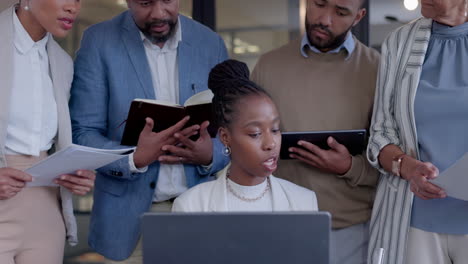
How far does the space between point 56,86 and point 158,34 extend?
1.54 ft

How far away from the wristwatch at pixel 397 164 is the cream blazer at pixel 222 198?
11.2 inches

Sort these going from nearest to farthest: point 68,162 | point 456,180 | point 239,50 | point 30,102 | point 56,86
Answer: point 456,180 < point 68,162 < point 30,102 < point 56,86 < point 239,50

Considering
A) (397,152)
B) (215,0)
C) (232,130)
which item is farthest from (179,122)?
(215,0)

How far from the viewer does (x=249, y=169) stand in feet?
6.78

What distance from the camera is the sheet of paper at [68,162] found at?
1.92 meters

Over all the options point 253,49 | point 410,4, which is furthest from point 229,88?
point 410,4

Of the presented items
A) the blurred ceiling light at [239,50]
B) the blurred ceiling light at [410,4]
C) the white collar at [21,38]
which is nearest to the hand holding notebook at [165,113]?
the white collar at [21,38]

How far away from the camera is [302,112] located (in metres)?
2.43

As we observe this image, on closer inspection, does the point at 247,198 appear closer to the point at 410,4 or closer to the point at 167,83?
the point at 167,83

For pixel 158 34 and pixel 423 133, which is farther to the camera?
pixel 158 34

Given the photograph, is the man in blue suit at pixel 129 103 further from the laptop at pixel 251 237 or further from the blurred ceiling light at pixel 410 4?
the blurred ceiling light at pixel 410 4

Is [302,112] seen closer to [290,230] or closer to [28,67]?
[28,67]

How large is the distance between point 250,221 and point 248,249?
0.05 metres

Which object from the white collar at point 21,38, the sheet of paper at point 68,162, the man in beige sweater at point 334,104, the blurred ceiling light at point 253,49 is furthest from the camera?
the blurred ceiling light at point 253,49
